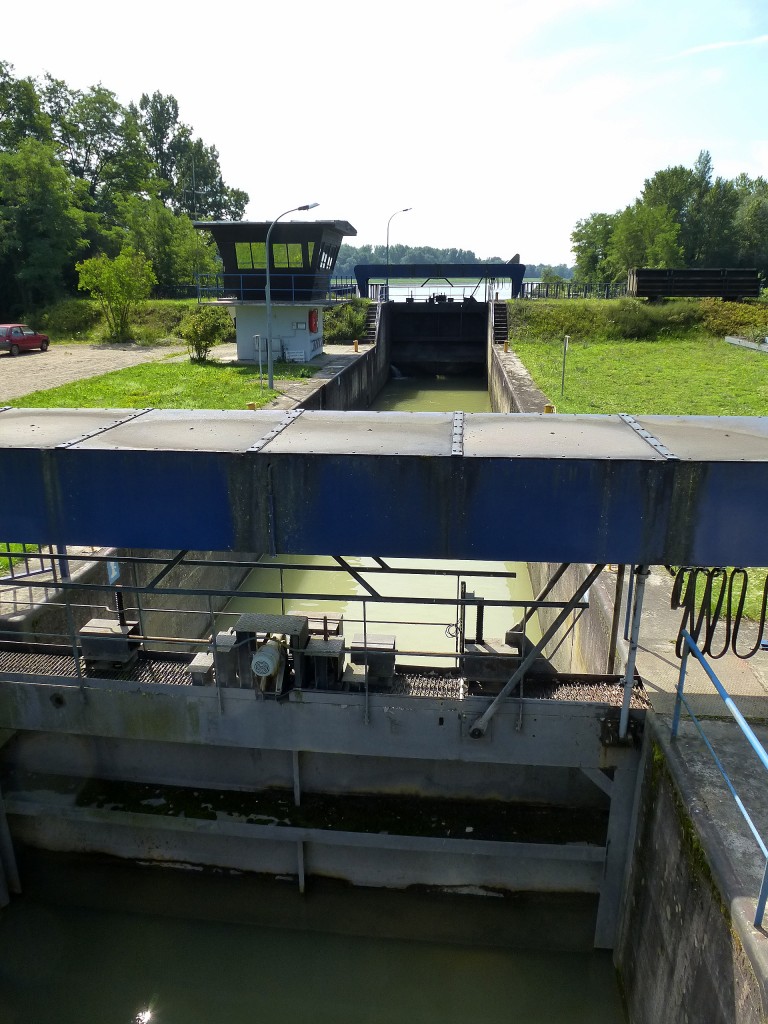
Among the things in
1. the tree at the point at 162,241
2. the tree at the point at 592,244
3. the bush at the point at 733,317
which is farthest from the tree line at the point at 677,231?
the tree at the point at 162,241

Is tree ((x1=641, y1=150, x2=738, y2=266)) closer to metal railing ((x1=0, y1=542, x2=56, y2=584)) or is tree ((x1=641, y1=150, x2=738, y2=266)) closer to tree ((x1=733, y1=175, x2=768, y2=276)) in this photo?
tree ((x1=733, y1=175, x2=768, y2=276))

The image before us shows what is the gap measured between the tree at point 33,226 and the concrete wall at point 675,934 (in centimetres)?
4080

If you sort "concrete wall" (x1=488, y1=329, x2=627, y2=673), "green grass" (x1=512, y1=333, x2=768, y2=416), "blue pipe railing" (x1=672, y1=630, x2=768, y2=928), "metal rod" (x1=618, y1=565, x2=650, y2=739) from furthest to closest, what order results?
"green grass" (x1=512, y1=333, x2=768, y2=416) → "concrete wall" (x1=488, y1=329, x2=627, y2=673) → "metal rod" (x1=618, y1=565, x2=650, y2=739) → "blue pipe railing" (x1=672, y1=630, x2=768, y2=928)

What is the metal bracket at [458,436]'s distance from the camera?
4926 millimetres

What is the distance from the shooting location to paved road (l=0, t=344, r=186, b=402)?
71.5 ft

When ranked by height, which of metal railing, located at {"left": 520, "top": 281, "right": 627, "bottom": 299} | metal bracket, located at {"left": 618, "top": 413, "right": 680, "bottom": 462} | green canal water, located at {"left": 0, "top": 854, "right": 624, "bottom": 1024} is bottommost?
green canal water, located at {"left": 0, "top": 854, "right": 624, "bottom": 1024}

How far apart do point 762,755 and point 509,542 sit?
1.86m

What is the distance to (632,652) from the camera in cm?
580

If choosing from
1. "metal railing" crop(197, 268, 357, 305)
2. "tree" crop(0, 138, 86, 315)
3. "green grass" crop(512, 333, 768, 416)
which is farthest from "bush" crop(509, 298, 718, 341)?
"tree" crop(0, 138, 86, 315)

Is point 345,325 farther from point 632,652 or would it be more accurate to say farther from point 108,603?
point 632,652

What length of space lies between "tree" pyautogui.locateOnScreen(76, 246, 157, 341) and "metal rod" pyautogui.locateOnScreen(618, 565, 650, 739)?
30845 mm

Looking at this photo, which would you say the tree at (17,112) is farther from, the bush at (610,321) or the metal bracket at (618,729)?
the metal bracket at (618,729)

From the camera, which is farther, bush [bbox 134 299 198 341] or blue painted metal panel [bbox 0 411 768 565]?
bush [bbox 134 299 198 341]

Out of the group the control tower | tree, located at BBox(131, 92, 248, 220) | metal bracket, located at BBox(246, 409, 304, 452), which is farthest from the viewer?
tree, located at BBox(131, 92, 248, 220)
